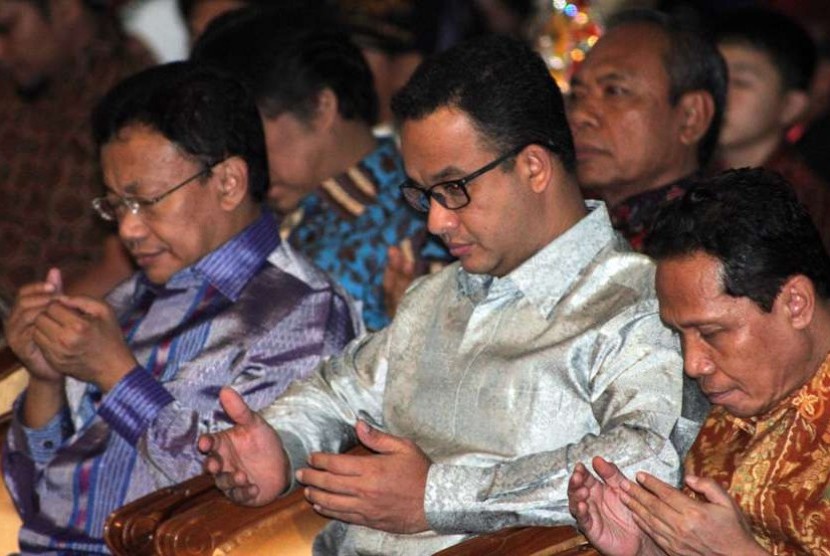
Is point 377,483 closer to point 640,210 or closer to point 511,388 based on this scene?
point 511,388

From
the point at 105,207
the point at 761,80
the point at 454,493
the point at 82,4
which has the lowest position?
the point at 454,493

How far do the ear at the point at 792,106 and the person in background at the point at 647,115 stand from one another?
1.23 meters

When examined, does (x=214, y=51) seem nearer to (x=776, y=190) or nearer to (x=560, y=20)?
(x=560, y=20)

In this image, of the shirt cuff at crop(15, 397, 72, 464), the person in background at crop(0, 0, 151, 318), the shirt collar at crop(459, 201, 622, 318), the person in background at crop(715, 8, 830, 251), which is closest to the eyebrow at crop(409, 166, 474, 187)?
the shirt collar at crop(459, 201, 622, 318)

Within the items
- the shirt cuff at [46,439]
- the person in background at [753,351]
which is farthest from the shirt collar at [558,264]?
the shirt cuff at [46,439]

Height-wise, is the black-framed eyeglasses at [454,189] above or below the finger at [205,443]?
above

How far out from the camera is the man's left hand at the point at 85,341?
299cm

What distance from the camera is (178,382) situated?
10.0 feet

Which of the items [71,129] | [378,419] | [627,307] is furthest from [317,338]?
[71,129]

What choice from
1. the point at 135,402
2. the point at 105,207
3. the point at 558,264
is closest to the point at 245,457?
the point at 135,402

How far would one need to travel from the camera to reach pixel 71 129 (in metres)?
4.75

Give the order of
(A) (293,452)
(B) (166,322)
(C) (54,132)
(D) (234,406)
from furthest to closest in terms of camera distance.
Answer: (C) (54,132)
(B) (166,322)
(A) (293,452)
(D) (234,406)

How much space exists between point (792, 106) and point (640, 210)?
1.53 m

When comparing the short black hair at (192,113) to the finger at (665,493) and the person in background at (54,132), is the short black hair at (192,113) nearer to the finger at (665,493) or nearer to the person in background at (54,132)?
the person in background at (54,132)
